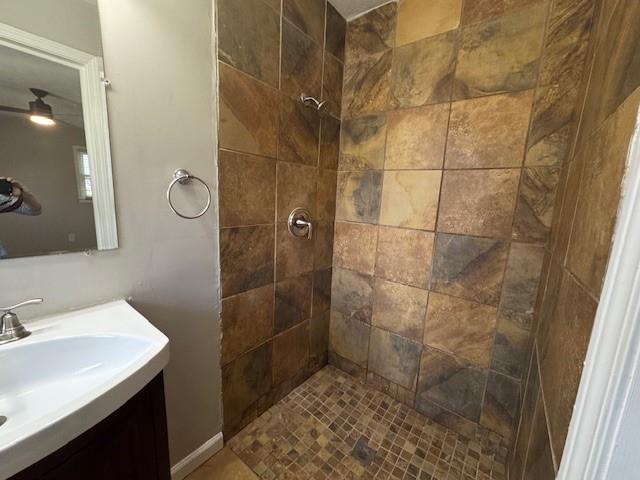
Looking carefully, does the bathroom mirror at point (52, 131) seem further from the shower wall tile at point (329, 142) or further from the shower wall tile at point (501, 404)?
the shower wall tile at point (501, 404)

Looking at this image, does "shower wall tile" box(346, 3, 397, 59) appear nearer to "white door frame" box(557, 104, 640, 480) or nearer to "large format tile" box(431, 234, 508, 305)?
"large format tile" box(431, 234, 508, 305)

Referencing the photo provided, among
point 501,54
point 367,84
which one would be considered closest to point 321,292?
point 367,84

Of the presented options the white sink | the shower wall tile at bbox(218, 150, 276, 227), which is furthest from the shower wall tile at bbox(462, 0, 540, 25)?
the white sink

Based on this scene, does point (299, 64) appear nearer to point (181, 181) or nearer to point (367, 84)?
point (367, 84)

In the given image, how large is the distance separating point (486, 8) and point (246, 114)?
119 cm

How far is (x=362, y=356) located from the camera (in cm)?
175

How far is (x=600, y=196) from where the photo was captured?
0.47 meters

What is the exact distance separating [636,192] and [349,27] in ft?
5.92

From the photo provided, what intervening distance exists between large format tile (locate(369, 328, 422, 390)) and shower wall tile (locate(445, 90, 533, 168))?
3.46ft

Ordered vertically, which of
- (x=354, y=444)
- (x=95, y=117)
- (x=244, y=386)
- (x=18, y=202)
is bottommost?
(x=354, y=444)

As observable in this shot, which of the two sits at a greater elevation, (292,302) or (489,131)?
(489,131)

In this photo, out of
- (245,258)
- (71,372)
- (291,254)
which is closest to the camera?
(71,372)

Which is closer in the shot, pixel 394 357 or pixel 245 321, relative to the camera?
pixel 245 321

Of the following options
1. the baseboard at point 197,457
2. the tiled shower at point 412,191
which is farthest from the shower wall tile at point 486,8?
the baseboard at point 197,457
